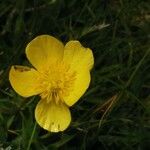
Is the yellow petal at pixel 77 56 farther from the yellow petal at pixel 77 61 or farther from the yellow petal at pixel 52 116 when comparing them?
the yellow petal at pixel 52 116

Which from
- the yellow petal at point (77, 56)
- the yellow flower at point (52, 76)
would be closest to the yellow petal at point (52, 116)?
the yellow flower at point (52, 76)

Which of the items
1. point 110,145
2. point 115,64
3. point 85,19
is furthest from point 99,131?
point 85,19

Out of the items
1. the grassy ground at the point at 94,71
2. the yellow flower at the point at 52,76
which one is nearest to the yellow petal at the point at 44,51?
the yellow flower at the point at 52,76

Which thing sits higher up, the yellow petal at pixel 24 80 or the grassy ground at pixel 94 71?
the yellow petal at pixel 24 80

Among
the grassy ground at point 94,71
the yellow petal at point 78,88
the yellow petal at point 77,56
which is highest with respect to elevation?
the yellow petal at point 77,56

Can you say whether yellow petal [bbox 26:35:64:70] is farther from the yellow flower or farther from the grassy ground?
the grassy ground

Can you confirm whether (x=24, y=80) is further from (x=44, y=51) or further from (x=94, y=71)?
(x=94, y=71)

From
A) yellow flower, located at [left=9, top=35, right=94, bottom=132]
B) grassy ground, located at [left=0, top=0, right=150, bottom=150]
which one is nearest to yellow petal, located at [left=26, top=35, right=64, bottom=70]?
yellow flower, located at [left=9, top=35, right=94, bottom=132]

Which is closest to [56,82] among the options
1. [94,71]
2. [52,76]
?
[52,76]
